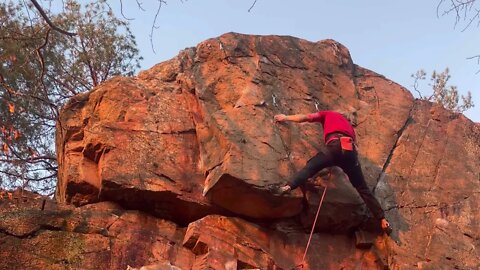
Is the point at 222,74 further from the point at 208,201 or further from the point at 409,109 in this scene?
the point at 409,109

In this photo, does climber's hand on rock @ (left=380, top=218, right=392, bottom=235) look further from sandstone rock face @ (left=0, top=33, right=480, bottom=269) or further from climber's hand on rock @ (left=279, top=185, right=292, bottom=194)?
climber's hand on rock @ (left=279, top=185, right=292, bottom=194)

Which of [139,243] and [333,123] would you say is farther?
[333,123]

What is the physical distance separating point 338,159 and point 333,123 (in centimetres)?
55

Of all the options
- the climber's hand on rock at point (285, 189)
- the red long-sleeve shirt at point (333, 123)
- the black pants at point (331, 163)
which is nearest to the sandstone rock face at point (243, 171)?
the climber's hand on rock at point (285, 189)

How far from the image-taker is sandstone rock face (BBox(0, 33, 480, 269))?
305 inches

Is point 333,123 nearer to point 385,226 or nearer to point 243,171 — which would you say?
point 243,171

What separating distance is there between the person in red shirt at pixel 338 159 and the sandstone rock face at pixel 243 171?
19 cm

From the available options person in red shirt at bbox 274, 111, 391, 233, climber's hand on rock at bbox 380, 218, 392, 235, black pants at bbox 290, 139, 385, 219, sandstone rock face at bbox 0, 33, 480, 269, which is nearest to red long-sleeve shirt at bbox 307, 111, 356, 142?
person in red shirt at bbox 274, 111, 391, 233

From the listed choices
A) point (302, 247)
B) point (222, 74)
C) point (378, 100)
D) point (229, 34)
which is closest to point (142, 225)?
point (302, 247)

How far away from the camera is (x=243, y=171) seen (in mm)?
8023

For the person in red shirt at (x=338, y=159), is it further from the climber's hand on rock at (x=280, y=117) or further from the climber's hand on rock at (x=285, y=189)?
A: the climber's hand on rock at (x=280, y=117)

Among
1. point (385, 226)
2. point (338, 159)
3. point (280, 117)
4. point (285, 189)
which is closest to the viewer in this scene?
point (285, 189)

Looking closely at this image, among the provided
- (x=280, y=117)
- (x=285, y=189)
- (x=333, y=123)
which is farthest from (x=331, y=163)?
(x=280, y=117)

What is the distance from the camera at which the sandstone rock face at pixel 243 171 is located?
7.75 metres
